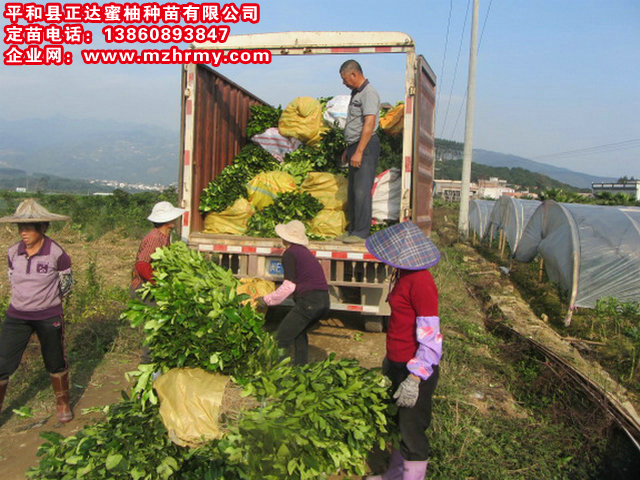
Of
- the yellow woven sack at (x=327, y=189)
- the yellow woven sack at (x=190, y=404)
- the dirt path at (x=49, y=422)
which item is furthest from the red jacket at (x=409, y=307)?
the yellow woven sack at (x=327, y=189)

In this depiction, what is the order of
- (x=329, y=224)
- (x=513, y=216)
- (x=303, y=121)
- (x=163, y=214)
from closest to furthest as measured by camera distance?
(x=163, y=214), (x=329, y=224), (x=303, y=121), (x=513, y=216)

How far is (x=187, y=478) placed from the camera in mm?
2752

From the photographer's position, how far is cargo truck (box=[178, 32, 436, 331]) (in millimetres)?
5586

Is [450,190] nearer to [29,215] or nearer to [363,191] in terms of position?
[363,191]

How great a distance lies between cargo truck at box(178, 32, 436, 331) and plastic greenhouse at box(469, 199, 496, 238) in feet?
54.4

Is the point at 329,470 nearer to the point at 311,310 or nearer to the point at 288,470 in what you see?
the point at 288,470

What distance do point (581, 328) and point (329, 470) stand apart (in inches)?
263

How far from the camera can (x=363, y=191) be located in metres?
5.70

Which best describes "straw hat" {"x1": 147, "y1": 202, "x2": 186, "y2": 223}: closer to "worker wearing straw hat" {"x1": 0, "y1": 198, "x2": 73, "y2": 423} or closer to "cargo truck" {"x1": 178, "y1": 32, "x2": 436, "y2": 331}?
"worker wearing straw hat" {"x1": 0, "y1": 198, "x2": 73, "y2": 423}

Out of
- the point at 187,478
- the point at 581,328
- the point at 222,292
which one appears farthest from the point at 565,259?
the point at 187,478

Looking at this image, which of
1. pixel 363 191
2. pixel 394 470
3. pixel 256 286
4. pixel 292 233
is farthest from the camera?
pixel 363 191

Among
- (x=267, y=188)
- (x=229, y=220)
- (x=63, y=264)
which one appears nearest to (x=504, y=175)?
(x=267, y=188)

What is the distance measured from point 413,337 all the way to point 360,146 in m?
3.03

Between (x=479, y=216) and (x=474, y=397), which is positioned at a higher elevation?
(x=479, y=216)
